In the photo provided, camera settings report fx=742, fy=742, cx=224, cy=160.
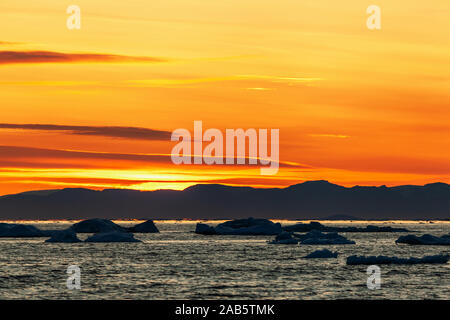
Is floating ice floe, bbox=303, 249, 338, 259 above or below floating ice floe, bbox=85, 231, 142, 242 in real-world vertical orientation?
above

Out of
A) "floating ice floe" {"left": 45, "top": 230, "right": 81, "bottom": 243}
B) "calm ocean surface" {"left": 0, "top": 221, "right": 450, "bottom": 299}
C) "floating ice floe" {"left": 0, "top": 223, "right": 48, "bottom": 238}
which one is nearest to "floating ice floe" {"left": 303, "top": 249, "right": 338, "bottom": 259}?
"calm ocean surface" {"left": 0, "top": 221, "right": 450, "bottom": 299}

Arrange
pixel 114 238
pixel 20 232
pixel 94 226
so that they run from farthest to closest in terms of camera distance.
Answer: pixel 20 232, pixel 94 226, pixel 114 238

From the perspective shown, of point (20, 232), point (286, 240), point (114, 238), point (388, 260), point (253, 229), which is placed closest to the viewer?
point (388, 260)

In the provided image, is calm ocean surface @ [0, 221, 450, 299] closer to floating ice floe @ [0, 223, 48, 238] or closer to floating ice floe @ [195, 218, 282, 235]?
floating ice floe @ [0, 223, 48, 238]

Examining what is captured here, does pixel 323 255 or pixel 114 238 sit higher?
pixel 323 255

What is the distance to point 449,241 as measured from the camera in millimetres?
108500

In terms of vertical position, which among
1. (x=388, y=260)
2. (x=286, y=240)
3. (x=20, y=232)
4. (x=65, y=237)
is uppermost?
(x=388, y=260)

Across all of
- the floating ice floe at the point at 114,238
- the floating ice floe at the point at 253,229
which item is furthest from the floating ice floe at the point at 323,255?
the floating ice floe at the point at 253,229

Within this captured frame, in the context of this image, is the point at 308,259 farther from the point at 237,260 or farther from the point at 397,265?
the point at 397,265

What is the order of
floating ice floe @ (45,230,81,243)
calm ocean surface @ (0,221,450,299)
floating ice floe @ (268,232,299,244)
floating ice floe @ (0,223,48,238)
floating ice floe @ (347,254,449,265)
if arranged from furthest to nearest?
1. floating ice floe @ (0,223,48,238)
2. floating ice floe @ (45,230,81,243)
3. floating ice floe @ (268,232,299,244)
4. floating ice floe @ (347,254,449,265)
5. calm ocean surface @ (0,221,450,299)

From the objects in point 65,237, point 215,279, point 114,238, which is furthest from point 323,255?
point 65,237

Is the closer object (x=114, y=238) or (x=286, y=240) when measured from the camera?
(x=286, y=240)

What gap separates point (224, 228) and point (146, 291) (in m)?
111

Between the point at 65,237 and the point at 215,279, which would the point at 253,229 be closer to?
the point at 65,237
